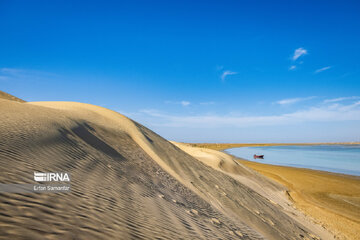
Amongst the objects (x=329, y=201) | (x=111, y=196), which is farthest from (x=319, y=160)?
(x=111, y=196)

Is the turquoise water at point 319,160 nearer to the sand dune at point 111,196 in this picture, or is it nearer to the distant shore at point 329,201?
the distant shore at point 329,201

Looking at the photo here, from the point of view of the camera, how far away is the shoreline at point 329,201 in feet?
28.1

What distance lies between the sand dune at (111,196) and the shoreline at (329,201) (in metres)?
1.18

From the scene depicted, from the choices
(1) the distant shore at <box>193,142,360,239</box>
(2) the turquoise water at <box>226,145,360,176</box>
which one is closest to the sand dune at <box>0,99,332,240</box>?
(1) the distant shore at <box>193,142,360,239</box>

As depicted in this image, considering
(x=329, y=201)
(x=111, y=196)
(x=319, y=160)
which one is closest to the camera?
(x=111, y=196)

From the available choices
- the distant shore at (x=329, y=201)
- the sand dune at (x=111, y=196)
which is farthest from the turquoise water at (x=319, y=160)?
the sand dune at (x=111, y=196)

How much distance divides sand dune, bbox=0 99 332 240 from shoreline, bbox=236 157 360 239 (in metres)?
1.18

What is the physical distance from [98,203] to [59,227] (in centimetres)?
126

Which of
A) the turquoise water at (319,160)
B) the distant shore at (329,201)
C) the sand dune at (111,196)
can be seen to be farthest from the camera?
the turquoise water at (319,160)

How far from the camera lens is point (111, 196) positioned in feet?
14.5

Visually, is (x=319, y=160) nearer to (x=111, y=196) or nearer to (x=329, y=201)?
(x=329, y=201)

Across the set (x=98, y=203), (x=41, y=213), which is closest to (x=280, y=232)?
(x=98, y=203)

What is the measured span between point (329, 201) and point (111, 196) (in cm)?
1394

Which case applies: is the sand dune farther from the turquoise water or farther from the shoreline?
the turquoise water
